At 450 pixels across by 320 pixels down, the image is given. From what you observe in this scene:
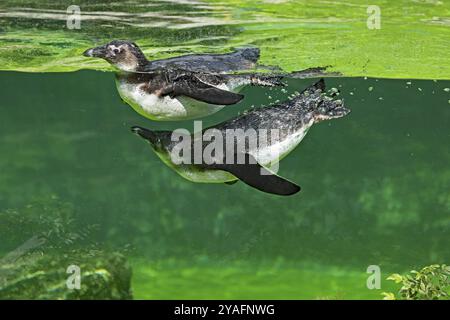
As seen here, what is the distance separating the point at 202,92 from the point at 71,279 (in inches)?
202

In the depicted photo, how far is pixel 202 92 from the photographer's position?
3730 millimetres

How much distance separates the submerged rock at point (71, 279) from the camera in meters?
8.08

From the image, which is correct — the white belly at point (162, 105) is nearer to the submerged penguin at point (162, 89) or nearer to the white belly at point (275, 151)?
the submerged penguin at point (162, 89)

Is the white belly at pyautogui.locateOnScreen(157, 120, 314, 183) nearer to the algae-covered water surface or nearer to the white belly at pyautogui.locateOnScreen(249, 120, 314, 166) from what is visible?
the white belly at pyautogui.locateOnScreen(249, 120, 314, 166)

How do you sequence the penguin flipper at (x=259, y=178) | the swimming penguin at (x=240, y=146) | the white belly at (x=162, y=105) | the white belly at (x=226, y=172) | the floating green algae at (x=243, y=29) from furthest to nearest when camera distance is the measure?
the floating green algae at (x=243, y=29)
the white belly at (x=162, y=105)
the white belly at (x=226, y=172)
the swimming penguin at (x=240, y=146)
the penguin flipper at (x=259, y=178)

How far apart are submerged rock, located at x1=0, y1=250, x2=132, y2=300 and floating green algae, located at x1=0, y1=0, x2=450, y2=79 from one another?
9.54ft

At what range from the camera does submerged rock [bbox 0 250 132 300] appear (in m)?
8.08

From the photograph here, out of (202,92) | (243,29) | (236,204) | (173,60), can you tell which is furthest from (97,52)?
(236,204)
